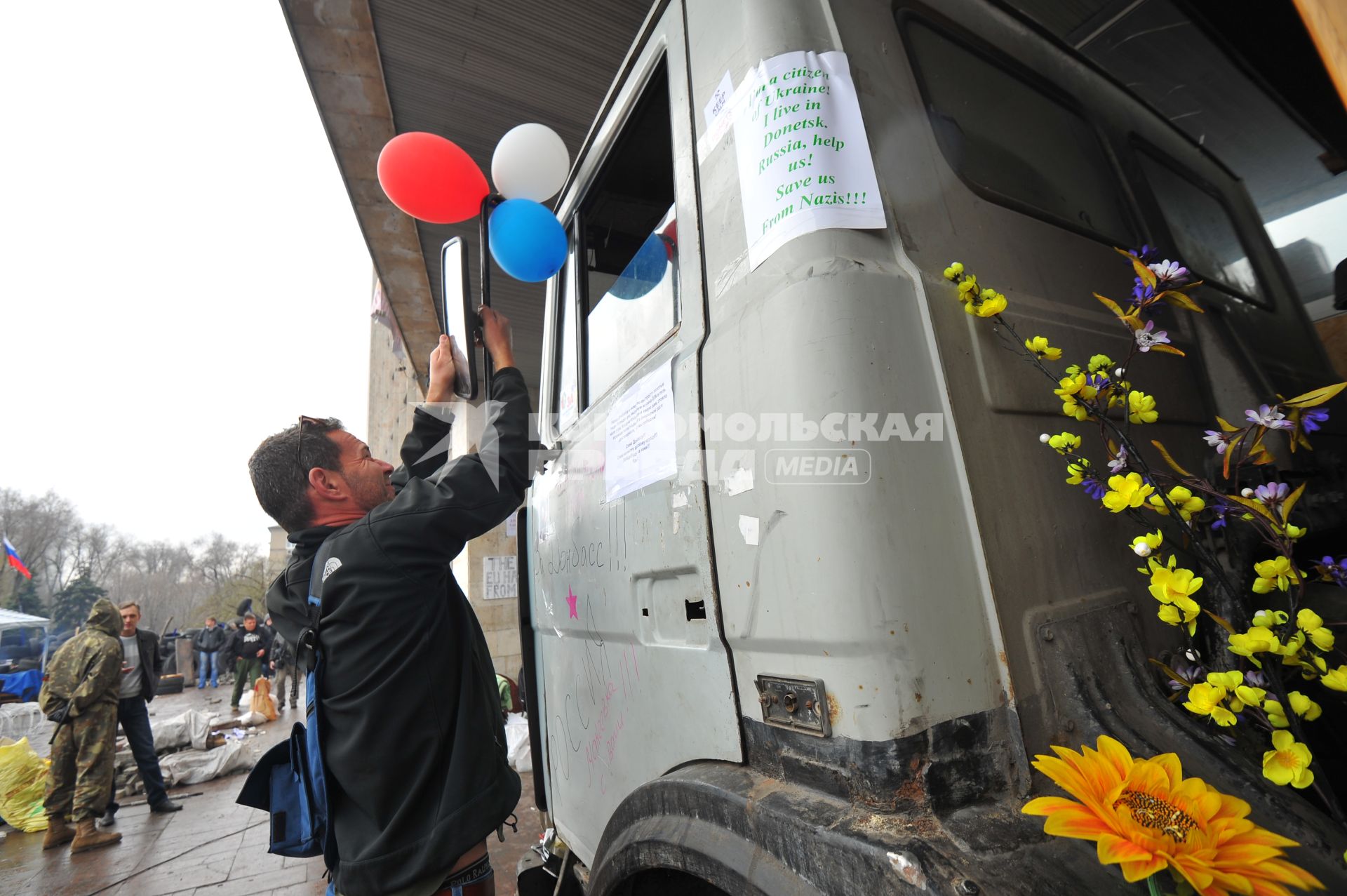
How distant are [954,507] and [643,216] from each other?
147cm

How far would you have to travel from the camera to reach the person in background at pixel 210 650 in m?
16.4

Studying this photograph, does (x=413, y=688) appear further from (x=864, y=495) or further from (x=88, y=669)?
(x=88, y=669)

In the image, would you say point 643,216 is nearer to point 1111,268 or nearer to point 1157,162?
point 1111,268

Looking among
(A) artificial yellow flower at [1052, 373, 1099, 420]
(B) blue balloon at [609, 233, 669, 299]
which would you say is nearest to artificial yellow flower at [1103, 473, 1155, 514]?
(A) artificial yellow flower at [1052, 373, 1099, 420]

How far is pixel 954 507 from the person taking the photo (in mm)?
1012

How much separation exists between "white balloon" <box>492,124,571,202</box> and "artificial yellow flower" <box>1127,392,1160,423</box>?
203 cm

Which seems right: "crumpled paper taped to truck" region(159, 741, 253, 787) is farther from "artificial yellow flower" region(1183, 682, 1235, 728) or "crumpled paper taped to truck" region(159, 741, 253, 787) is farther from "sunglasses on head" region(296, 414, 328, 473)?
"artificial yellow flower" region(1183, 682, 1235, 728)

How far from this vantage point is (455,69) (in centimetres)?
413

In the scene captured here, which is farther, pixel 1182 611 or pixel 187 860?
pixel 187 860

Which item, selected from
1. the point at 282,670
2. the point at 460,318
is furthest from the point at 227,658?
the point at 460,318

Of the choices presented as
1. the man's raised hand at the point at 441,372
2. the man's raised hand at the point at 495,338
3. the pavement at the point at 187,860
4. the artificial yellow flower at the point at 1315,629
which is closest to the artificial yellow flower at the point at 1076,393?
the artificial yellow flower at the point at 1315,629

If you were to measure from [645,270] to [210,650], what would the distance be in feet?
65.1

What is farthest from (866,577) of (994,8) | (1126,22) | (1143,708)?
(1126,22)

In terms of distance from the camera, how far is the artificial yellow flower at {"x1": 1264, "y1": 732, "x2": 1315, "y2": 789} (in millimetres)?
880
